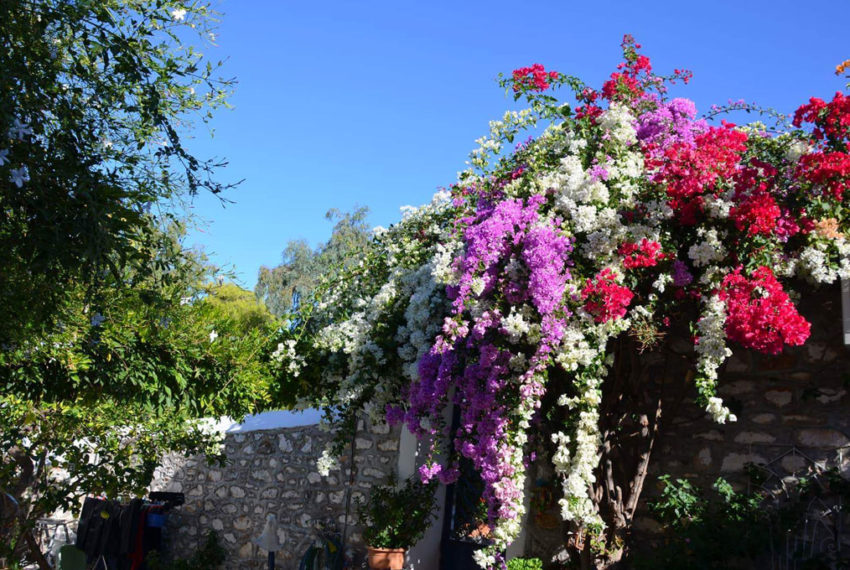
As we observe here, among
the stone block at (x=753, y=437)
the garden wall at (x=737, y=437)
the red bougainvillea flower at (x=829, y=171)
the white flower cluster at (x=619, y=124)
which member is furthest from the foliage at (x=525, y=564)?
the red bougainvillea flower at (x=829, y=171)

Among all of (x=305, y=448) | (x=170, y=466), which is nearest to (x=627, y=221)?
(x=305, y=448)

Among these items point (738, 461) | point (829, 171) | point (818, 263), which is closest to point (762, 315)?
point (818, 263)

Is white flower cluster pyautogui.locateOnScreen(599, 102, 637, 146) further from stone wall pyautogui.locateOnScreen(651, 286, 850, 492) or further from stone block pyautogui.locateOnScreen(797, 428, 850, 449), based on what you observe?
stone block pyautogui.locateOnScreen(797, 428, 850, 449)

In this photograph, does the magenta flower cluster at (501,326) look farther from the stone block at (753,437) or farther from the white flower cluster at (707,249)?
the stone block at (753,437)

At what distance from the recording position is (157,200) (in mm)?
4566

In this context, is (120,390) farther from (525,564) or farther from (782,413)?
(782,413)

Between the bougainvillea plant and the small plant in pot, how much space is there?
105 cm

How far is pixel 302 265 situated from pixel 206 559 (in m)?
19.6

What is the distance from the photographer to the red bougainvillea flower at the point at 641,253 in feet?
16.7

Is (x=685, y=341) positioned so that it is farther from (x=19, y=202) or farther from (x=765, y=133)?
(x=19, y=202)

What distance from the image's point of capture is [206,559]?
930 cm

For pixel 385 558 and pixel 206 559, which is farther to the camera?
pixel 206 559

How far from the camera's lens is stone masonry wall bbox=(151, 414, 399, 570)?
7852mm

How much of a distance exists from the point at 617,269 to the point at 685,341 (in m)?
0.98
